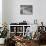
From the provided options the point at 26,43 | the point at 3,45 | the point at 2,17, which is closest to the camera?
the point at 26,43

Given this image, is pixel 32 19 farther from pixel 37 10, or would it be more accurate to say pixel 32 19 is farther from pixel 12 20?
pixel 12 20

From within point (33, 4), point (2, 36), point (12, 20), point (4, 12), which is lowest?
point (2, 36)

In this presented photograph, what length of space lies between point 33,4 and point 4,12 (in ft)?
4.48

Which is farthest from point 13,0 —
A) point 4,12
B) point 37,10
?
point 37,10

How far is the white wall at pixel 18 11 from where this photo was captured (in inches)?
235

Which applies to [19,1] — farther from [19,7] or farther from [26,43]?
[26,43]

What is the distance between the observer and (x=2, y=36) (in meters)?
3.77

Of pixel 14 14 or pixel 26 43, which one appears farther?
pixel 14 14

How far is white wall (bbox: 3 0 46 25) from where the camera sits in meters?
5.96

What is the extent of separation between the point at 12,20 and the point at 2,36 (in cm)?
228

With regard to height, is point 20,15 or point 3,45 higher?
point 20,15

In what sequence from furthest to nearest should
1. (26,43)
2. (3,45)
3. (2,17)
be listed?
(2,17)
(3,45)
(26,43)

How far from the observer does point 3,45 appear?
368 centimetres

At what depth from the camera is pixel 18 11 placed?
5977mm
